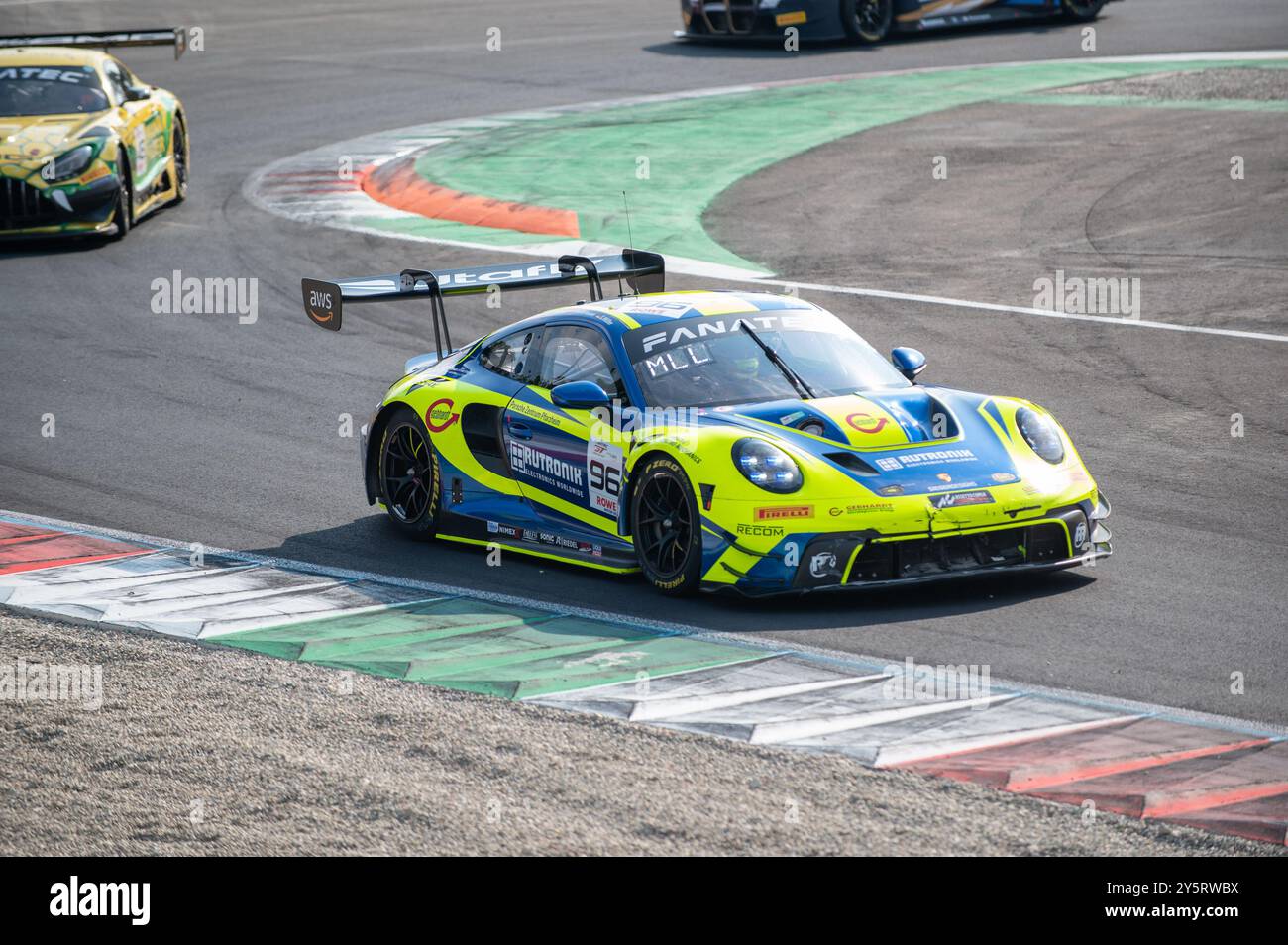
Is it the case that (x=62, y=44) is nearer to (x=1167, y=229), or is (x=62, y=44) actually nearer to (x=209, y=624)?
(x=1167, y=229)

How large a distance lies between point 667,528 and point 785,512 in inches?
28.2

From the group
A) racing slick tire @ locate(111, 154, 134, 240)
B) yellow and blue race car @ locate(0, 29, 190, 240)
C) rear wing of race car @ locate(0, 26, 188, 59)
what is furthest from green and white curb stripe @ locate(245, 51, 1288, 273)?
rear wing of race car @ locate(0, 26, 188, 59)

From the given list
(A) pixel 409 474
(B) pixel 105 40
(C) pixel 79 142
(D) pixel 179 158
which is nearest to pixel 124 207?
(C) pixel 79 142

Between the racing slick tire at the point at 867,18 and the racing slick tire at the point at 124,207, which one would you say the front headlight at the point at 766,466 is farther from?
the racing slick tire at the point at 867,18

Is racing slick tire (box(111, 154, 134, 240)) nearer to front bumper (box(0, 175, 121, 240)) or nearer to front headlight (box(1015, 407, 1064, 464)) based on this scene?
front bumper (box(0, 175, 121, 240))

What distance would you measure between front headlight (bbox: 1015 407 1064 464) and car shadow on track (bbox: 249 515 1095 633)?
593 millimetres

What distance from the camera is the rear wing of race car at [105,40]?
19.8m

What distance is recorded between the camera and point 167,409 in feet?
42.4

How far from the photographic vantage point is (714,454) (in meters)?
8.36

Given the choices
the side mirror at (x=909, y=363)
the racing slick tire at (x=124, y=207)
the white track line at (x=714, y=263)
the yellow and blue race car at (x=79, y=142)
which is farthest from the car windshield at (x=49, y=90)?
the side mirror at (x=909, y=363)

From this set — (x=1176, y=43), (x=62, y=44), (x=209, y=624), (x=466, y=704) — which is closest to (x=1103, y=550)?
(x=466, y=704)

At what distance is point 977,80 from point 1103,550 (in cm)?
1802

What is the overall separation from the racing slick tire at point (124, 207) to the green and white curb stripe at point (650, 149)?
5.54 feet

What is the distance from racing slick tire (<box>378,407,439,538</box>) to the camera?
33.2 feet
